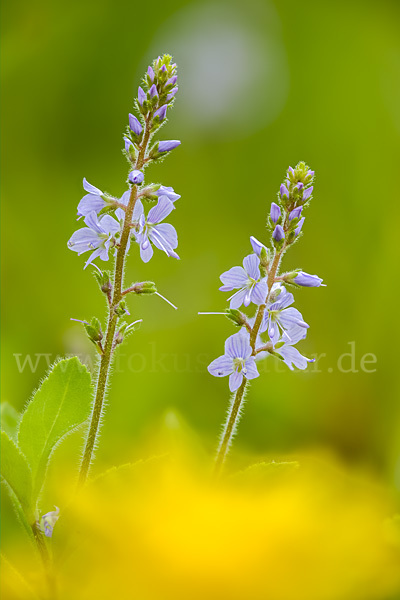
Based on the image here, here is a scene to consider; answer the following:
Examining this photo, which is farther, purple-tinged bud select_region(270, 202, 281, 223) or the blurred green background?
the blurred green background

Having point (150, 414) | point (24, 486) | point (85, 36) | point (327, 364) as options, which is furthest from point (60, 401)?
point (85, 36)

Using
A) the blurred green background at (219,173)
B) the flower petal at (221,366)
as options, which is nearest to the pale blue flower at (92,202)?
the flower petal at (221,366)

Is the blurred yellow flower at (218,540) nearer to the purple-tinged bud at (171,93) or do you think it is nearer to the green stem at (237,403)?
the green stem at (237,403)

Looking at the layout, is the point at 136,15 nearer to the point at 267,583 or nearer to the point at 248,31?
the point at 248,31

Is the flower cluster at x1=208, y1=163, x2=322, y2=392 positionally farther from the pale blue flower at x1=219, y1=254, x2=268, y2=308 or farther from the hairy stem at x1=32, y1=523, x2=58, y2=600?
the hairy stem at x1=32, y1=523, x2=58, y2=600

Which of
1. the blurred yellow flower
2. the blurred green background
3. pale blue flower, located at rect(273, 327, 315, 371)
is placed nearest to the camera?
the blurred yellow flower

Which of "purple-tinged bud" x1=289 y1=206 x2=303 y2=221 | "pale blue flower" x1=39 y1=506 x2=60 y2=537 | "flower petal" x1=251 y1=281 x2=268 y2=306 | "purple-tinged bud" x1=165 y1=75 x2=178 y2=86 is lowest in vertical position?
"pale blue flower" x1=39 y1=506 x2=60 y2=537

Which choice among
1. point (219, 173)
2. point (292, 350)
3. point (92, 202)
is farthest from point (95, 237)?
point (219, 173)

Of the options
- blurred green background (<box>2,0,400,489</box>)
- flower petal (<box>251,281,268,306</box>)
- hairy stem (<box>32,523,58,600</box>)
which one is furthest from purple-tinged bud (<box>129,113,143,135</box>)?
blurred green background (<box>2,0,400,489</box>)
